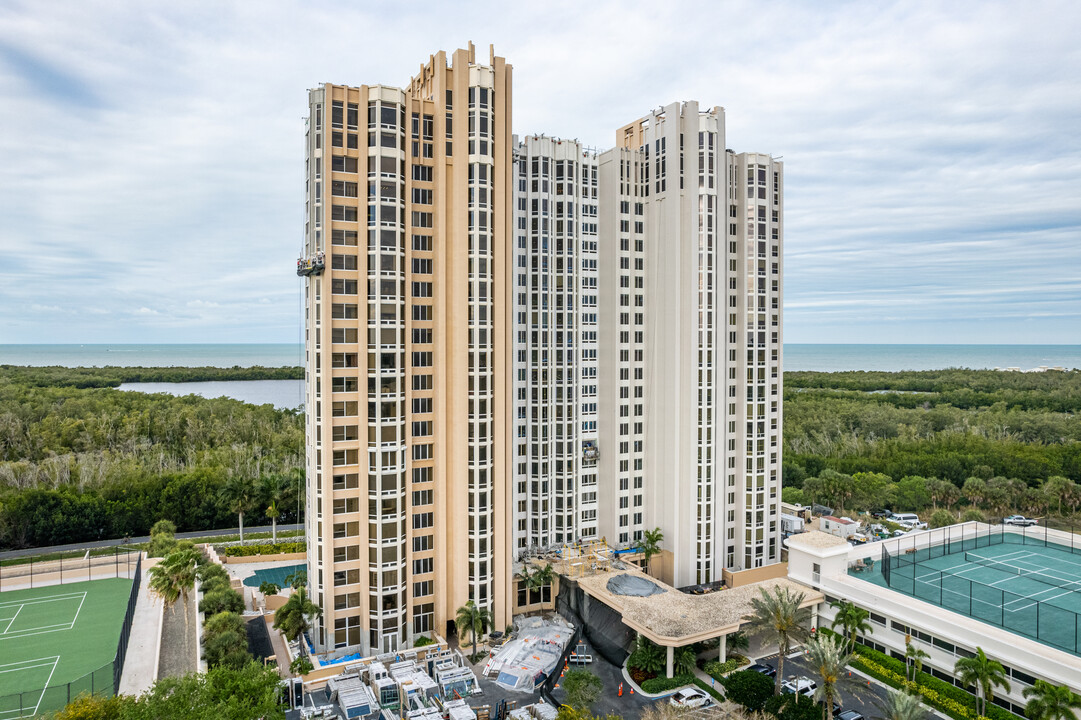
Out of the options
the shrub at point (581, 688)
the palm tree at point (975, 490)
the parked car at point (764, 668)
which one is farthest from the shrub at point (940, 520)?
the shrub at point (581, 688)

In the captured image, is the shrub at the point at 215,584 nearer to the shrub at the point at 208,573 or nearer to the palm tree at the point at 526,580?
the shrub at the point at 208,573

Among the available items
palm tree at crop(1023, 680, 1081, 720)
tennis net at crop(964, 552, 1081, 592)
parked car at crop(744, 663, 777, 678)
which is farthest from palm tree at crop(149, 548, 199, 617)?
tennis net at crop(964, 552, 1081, 592)

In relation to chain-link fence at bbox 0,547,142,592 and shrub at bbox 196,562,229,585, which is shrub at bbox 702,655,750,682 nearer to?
shrub at bbox 196,562,229,585

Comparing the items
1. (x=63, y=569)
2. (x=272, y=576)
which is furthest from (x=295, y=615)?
(x=63, y=569)

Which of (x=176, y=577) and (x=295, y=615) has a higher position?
(x=176, y=577)

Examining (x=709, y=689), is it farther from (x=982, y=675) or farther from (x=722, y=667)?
(x=982, y=675)

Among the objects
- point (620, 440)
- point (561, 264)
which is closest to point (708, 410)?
Answer: point (620, 440)

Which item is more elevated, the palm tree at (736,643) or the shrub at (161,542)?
the shrub at (161,542)
